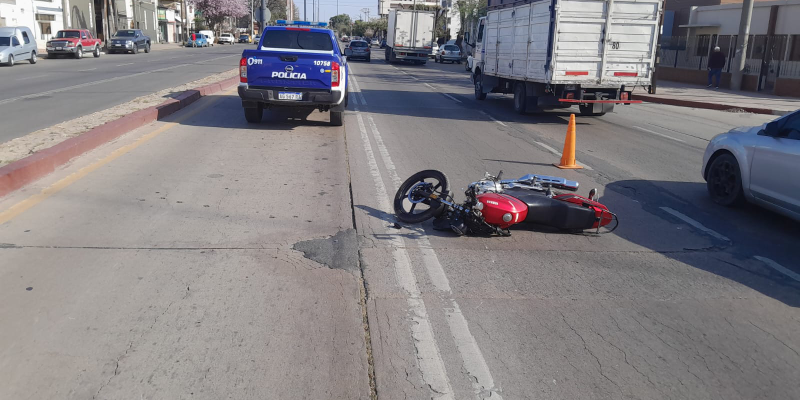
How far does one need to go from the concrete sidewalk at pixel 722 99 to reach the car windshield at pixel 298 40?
10.4 meters

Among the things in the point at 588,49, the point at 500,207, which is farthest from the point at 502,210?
the point at 588,49

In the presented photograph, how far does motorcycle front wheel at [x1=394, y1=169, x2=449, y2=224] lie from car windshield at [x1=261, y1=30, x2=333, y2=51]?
740 cm

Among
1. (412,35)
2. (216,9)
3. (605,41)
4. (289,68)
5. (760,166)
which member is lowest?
(760,166)

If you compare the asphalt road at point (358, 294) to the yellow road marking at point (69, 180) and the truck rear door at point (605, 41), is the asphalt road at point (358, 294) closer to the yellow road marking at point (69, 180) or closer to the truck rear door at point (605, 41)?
the yellow road marking at point (69, 180)

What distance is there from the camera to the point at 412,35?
4456 cm

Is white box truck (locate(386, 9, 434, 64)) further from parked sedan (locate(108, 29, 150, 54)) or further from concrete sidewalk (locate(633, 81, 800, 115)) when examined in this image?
concrete sidewalk (locate(633, 81, 800, 115))

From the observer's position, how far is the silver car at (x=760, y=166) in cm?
662

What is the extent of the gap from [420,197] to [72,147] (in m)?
5.44

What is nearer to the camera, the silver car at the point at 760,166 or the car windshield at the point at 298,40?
the silver car at the point at 760,166

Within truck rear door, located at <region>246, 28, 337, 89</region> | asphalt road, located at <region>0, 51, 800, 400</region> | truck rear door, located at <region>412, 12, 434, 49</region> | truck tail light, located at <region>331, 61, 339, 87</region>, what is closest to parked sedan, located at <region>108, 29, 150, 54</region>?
truck rear door, located at <region>412, 12, 434, 49</region>

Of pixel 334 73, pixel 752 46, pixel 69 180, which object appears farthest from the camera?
pixel 752 46

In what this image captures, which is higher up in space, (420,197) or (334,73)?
(334,73)

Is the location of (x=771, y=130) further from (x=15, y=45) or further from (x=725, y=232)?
(x=15, y=45)

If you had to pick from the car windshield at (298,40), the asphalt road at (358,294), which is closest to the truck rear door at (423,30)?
the car windshield at (298,40)
